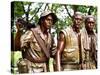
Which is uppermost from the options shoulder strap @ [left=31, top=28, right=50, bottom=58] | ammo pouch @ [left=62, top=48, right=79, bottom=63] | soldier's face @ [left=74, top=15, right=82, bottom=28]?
soldier's face @ [left=74, top=15, right=82, bottom=28]

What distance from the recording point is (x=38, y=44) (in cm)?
202

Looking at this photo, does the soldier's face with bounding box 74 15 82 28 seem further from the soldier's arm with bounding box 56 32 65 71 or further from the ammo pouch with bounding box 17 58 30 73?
the ammo pouch with bounding box 17 58 30 73

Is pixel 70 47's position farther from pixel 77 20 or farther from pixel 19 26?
pixel 19 26

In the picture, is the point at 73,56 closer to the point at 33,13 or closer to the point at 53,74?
the point at 53,74

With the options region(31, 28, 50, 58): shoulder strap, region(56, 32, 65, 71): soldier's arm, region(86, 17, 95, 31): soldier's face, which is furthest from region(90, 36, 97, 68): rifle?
Result: region(31, 28, 50, 58): shoulder strap

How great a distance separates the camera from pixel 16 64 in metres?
1.94

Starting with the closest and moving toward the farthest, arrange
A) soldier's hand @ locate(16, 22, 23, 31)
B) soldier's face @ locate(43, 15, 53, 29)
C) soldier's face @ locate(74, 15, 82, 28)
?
soldier's hand @ locate(16, 22, 23, 31) < soldier's face @ locate(43, 15, 53, 29) < soldier's face @ locate(74, 15, 82, 28)

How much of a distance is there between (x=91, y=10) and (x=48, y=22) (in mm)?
473

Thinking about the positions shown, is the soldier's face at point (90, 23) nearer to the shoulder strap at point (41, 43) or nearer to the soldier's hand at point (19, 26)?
the shoulder strap at point (41, 43)

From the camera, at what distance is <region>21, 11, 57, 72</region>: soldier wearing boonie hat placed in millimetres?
1989

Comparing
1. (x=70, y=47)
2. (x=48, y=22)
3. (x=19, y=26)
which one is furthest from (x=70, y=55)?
(x=19, y=26)

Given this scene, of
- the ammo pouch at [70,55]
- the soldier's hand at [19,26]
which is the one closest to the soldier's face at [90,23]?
the ammo pouch at [70,55]

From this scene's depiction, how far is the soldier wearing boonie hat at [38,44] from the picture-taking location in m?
1.99

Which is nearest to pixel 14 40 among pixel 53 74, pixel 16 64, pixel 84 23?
pixel 16 64
